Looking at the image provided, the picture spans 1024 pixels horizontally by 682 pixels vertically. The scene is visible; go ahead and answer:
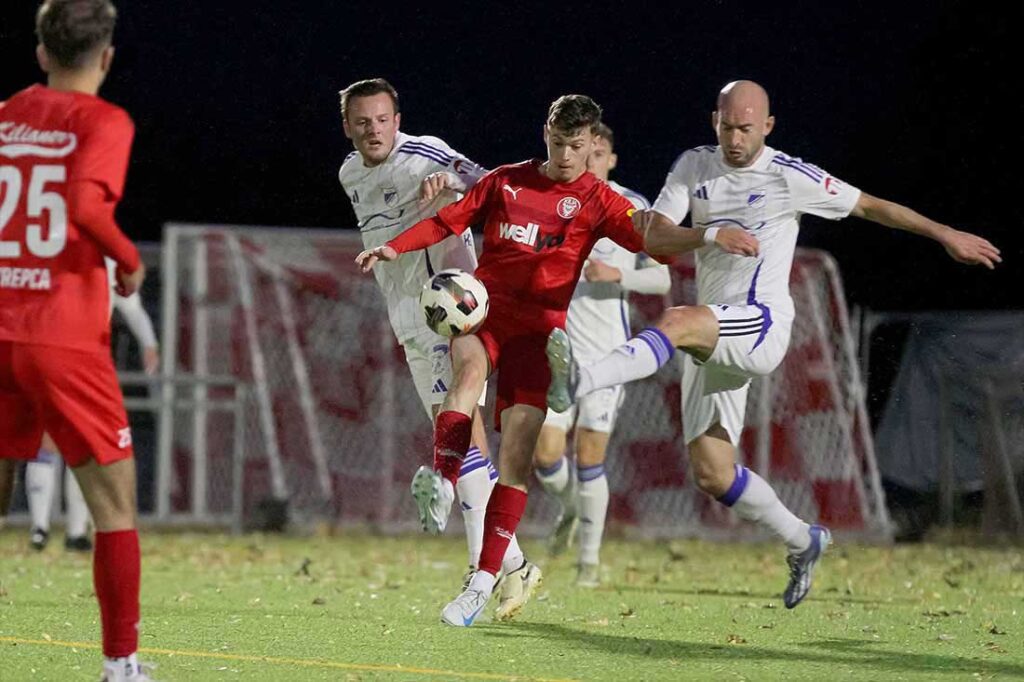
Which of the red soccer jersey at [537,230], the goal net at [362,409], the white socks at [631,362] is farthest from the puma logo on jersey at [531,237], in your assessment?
the goal net at [362,409]

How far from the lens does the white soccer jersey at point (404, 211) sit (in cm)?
840

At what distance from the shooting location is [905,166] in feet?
75.9

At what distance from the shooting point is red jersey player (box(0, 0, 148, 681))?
4.88m

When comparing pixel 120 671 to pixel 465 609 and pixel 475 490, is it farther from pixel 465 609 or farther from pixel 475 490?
pixel 475 490

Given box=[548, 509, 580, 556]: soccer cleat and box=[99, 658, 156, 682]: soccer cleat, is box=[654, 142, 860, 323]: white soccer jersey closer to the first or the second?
box=[548, 509, 580, 556]: soccer cleat

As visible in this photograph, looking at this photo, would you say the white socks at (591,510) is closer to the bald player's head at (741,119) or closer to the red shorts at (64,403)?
the bald player's head at (741,119)

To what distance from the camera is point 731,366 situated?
7.76 metres

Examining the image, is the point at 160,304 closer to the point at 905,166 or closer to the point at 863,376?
the point at 863,376

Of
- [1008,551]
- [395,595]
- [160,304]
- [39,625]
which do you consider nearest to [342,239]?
[160,304]

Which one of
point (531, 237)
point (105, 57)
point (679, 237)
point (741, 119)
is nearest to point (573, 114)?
point (531, 237)

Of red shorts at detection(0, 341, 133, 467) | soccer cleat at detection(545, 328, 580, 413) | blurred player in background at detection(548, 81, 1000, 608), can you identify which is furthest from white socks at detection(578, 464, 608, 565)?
red shorts at detection(0, 341, 133, 467)

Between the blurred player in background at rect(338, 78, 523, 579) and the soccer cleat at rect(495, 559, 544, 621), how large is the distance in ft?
1.80

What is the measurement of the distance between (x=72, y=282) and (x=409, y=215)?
12.0 ft

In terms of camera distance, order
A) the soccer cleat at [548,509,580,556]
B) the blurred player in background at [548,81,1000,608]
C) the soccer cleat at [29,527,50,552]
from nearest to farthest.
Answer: the blurred player in background at [548,81,1000,608]
the soccer cleat at [548,509,580,556]
the soccer cleat at [29,527,50,552]
